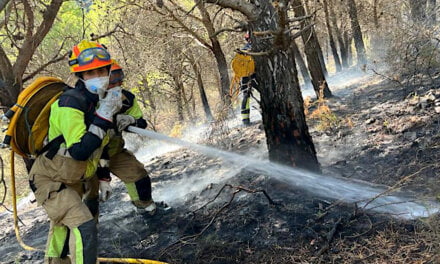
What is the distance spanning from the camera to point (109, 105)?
134 inches

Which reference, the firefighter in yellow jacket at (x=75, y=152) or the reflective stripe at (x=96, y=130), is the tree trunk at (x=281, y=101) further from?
the reflective stripe at (x=96, y=130)

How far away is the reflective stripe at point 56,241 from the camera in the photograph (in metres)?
3.37

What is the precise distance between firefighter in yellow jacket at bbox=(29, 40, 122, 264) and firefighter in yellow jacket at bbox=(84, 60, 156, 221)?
51 cm

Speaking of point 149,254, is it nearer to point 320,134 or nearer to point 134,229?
point 134,229

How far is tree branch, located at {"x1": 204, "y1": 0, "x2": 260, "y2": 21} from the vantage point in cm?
392

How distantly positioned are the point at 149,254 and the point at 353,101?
6150 millimetres

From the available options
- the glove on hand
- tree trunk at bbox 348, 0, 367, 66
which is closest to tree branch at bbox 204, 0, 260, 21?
the glove on hand

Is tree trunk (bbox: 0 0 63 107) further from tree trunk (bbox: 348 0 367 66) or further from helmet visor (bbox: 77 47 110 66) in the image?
tree trunk (bbox: 348 0 367 66)

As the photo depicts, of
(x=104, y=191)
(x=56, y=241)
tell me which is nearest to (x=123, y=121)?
(x=104, y=191)

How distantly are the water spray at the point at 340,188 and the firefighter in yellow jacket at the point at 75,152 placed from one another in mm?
622

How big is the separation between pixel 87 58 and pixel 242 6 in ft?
5.78

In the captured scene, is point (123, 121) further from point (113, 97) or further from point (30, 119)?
point (30, 119)

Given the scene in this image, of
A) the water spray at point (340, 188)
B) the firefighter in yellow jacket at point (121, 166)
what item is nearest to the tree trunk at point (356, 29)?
the water spray at point (340, 188)

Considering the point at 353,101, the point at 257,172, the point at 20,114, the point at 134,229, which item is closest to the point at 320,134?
the point at 257,172
